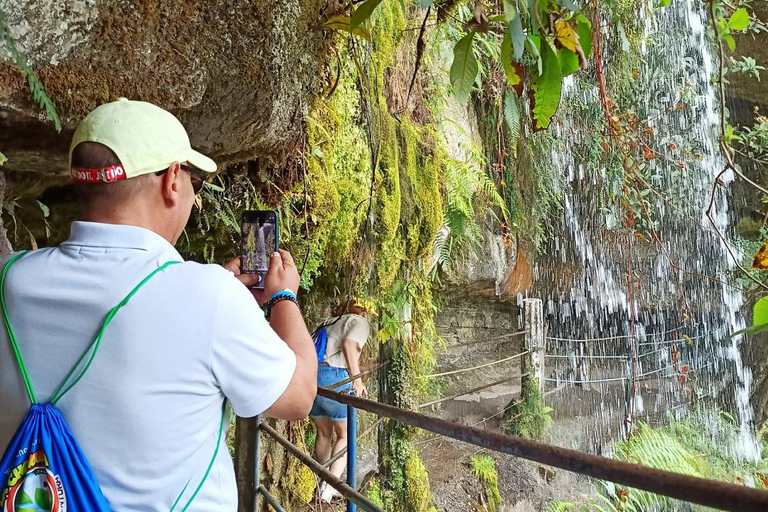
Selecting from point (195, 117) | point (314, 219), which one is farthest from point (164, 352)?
point (314, 219)

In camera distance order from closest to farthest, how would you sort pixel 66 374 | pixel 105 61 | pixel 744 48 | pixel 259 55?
pixel 66 374
pixel 105 61
pixel 259 55
pixel 744 48

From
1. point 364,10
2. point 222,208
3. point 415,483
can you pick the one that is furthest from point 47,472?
point 415,483

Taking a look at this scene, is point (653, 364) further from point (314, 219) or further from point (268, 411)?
point (268, 411)

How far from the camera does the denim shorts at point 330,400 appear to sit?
4273 millimetres

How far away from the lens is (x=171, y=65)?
1723 mm

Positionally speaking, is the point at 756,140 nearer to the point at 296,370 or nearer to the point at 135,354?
the point at 296,370

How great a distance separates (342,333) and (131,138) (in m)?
3.20

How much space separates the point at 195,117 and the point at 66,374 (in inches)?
47.5

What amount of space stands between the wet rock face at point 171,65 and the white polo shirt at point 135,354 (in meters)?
0.68

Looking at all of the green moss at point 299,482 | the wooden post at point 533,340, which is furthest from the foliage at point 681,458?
the green moss at point 299,482

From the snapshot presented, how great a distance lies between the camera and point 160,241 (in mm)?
1068

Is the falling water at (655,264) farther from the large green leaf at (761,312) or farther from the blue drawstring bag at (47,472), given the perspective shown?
the blue drawstring bag at (47,472)

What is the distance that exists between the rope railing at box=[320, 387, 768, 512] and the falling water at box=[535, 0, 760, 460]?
7.64m

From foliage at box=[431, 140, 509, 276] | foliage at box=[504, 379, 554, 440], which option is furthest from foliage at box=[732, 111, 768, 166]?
foliage at box=[504, 379, 554, 440]
